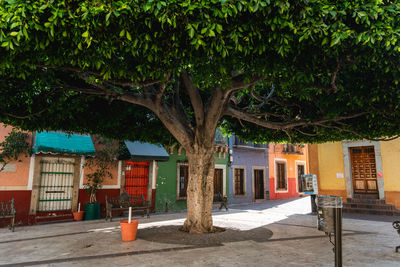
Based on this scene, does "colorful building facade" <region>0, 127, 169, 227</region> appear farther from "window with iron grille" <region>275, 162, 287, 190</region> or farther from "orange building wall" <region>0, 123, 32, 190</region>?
"window with iron grille" <region>275, 162, 287, 190</region>

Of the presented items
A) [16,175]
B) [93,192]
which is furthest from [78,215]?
[16,175]

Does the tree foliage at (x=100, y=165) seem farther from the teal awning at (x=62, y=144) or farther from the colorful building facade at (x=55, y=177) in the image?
the teal awning at (x=62, y=144)

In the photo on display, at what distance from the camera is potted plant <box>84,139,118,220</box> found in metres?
10.6

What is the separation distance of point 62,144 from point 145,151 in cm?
338

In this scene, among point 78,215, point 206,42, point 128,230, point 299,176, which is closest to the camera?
point 206,42

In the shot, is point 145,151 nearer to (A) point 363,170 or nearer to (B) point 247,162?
(B) point 247,162

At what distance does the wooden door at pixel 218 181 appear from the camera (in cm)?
1612

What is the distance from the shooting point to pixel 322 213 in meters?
3.40

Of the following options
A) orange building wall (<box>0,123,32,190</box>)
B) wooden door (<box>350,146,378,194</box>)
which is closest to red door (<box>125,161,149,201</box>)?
orange building wall (<box>0,123,32,190</box>)

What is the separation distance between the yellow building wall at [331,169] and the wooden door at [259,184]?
5.50 metres

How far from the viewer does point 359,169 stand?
13078 millimetres

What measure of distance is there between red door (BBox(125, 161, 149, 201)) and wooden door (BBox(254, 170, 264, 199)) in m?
9.08

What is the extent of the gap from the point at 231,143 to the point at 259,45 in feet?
45.4

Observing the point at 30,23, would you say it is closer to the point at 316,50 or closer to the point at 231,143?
the point at 316,50
